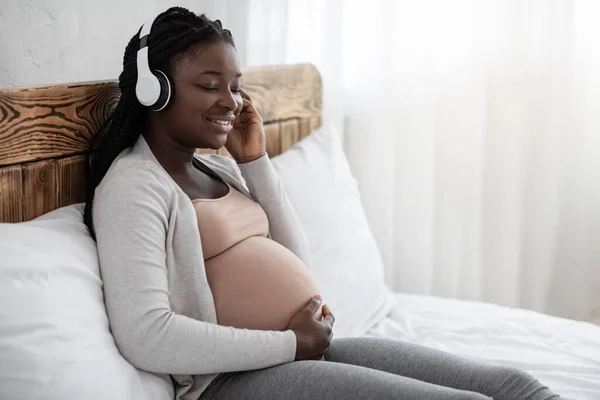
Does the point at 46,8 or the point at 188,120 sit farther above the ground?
the point at 46,8

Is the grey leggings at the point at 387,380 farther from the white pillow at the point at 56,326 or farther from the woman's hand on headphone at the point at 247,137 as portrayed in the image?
the woman's hand on headphone at the point at 247,137

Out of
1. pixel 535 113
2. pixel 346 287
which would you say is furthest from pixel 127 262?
pixel 535 113

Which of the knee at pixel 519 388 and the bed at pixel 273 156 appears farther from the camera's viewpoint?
the bed at pixel 273 156

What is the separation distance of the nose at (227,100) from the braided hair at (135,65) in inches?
3.4

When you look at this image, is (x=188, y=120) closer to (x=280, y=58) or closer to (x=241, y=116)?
(x=241, y=116)

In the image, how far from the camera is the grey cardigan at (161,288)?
1.12m

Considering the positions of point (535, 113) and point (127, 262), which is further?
point (535, 113)

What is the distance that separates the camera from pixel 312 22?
237 centimetres

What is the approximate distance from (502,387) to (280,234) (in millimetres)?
530

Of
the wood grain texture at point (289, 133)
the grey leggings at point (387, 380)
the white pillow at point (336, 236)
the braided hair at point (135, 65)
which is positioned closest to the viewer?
the grey leggings at point (387, 380)

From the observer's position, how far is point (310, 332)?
125 cm

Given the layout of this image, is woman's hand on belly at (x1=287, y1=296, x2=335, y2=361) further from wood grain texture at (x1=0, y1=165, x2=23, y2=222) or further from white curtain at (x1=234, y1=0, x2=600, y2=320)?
white curtain at (x1=234, y1=0, x2=600, y2=320)

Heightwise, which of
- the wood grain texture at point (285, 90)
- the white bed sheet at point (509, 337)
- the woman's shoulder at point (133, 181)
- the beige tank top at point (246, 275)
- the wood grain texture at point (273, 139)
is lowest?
the white bed sheet at point (509, 337)

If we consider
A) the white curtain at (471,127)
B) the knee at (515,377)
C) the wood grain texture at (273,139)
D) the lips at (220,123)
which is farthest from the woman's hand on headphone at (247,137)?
the white curtain at (471,127)
